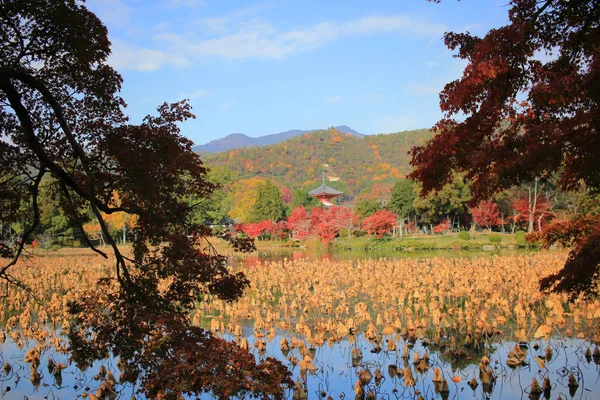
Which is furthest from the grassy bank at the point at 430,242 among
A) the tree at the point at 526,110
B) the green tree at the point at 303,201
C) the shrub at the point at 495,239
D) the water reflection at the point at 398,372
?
the tree at the point at 526,110

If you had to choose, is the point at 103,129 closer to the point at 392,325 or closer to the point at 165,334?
the point at 165,334

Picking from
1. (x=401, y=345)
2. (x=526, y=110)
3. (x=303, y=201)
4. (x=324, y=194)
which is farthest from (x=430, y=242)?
(x=526, y=110)

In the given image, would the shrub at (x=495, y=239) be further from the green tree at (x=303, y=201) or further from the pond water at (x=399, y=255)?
the green tree at (x=303, y=201)

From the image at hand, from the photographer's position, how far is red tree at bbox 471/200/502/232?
36.0 meters

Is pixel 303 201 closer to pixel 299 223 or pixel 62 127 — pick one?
pixel 299 223

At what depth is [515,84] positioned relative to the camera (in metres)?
4.86

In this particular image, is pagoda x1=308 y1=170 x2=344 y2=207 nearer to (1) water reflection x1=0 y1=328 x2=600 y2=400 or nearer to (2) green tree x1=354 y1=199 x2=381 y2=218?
(2) green tree x1=354 y1=199 x2=381 y2=218

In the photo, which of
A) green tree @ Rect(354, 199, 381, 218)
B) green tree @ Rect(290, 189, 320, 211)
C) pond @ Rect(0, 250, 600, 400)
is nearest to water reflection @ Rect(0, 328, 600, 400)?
pond @ Rect(0, 250, 600, 400)

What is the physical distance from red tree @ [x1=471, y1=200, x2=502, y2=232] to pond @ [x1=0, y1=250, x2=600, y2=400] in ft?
74.5

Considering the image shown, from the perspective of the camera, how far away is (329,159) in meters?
91.7

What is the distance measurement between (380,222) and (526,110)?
33268 mm

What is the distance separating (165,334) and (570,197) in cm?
3357

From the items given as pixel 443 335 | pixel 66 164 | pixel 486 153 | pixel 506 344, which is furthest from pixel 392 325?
pixel 66 164

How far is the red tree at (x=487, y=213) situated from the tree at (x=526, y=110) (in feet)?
106
